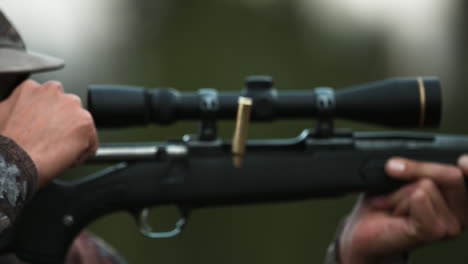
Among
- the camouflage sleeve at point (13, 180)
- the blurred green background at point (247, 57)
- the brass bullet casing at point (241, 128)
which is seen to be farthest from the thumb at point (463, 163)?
the blurred green background at point (247, 57)

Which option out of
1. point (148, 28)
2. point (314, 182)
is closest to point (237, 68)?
point (148, 28)

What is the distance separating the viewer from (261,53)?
11102 millimetres

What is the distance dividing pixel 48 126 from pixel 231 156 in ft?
3.66

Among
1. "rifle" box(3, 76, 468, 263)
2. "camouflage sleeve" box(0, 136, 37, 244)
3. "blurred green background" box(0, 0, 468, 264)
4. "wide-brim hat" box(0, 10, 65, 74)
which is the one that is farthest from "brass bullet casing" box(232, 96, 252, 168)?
"blurred green background" box(0, 0, 468, 264)

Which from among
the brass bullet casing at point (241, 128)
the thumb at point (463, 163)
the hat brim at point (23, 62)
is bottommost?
the thumb at point (463, 163)

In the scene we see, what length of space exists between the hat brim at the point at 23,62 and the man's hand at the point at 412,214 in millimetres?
1352

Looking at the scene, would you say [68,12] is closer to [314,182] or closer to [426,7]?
[426,7]

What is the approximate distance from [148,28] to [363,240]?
31.3 ft

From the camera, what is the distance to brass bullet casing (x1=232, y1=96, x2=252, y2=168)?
9.86ft

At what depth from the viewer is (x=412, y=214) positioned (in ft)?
10.8

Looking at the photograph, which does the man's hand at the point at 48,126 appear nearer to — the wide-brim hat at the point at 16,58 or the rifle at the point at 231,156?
the wide-brim hat at the point at 16,58

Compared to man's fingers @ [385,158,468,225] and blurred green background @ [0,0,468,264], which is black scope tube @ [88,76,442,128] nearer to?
man's fingers @ [385,158,468,225]

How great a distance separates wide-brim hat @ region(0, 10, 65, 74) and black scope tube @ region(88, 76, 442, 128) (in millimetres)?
619

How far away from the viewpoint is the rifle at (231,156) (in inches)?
124
